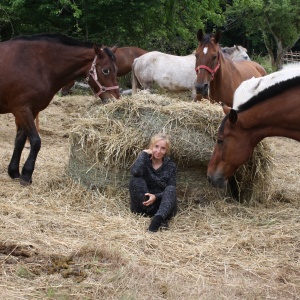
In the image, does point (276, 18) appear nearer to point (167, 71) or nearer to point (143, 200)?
point (167, 71)

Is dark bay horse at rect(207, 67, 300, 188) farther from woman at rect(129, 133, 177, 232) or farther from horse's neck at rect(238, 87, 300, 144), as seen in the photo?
woman at rect(129, 133, 177, 232)

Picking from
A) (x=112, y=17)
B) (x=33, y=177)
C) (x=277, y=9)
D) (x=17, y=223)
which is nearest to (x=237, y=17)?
(x=277, y=9)

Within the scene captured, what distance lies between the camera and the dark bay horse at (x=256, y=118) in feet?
13.9

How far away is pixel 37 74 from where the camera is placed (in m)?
6.00

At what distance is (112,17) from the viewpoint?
1418 centimetres

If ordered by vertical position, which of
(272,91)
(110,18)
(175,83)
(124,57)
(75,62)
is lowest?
(124,57)

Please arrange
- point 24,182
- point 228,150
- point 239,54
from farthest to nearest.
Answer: point 239,54 < point 24,182 < point 228,150

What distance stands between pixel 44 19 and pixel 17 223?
1047 cm

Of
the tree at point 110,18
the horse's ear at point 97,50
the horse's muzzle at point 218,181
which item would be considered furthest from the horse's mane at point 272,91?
the tree at point 110,18

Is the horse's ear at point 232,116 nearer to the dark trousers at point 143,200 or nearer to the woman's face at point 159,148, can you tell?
the woman's face at point 159,148

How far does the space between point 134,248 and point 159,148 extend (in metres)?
1.08

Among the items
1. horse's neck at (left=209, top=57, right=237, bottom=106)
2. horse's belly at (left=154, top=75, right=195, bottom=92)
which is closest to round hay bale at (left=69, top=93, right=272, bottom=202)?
horse's neck at (left=209, top=57, right=237, bottom=106)

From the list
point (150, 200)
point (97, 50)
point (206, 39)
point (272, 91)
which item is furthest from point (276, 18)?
point (150, 200)

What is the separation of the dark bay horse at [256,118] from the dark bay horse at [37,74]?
2171 millimetres
